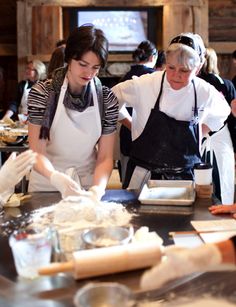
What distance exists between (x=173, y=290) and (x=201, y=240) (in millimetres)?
333

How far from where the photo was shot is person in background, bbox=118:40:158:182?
3.31 m

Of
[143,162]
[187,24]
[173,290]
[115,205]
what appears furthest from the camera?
[187,24]

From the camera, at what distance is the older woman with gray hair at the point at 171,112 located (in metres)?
2.06

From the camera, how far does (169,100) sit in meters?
2.13

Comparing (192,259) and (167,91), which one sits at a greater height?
(167,91)

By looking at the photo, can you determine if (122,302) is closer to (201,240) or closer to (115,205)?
(201,240)

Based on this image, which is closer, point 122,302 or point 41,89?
point 122,302

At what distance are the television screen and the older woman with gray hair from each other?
13.7ft

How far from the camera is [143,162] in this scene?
2.14 meters

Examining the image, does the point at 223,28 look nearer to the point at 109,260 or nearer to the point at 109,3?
the point at 109,3

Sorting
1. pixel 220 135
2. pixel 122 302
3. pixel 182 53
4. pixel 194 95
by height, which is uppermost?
pixel 182 53

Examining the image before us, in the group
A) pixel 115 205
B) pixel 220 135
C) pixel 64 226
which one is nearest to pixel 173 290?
pixel 64 226

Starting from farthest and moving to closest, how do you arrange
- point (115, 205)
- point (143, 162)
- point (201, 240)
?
point (143, 162), point (115, 205), point (201, 240)

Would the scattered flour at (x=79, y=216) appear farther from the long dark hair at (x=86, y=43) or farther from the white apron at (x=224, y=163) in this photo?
the white apron at (x=224, y=163)
